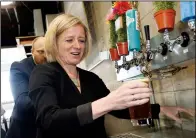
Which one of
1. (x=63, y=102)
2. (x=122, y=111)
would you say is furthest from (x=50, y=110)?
(x=122, y=111)

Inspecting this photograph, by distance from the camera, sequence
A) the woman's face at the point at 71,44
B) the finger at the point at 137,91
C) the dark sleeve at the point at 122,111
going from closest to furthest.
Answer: the finger at the point at 137,91
the woman's face at the point at 71,44
the dark sleeve at the point at 122,111

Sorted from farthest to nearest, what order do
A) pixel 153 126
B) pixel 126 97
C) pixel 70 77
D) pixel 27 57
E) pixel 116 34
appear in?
pixel 116 34 < pixel 153 126 < pixel 27 57 < pixel 70 77 < pixel 126 97

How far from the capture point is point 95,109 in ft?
2.07

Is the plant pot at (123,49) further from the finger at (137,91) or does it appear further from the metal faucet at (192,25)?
the finger at (137,91)

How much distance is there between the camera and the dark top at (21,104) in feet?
2.91

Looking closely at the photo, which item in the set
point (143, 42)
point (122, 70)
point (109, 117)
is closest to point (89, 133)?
point (109, 117)

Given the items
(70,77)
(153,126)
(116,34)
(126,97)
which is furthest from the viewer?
(116,34)

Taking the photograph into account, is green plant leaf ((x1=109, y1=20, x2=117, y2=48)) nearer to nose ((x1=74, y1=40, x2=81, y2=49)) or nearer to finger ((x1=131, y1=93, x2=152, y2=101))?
nose ((x1=74, y1=40, x2=81, y2=49))

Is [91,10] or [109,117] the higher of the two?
[91,10]

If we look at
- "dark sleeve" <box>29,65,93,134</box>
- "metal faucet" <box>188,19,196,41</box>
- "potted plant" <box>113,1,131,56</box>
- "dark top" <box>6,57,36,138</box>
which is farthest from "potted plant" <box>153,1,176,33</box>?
"dark top" <box>6,57,36,138</box>

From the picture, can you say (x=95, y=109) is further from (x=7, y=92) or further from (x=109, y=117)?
(x=109, y=117)

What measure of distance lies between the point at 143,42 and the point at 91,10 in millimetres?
293

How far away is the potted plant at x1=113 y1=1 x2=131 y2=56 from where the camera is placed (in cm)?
117

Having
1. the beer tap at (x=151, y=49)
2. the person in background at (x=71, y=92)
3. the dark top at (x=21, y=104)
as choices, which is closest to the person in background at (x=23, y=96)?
the dark top at (x=21, y=104)
